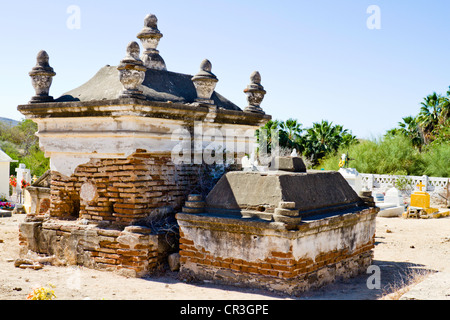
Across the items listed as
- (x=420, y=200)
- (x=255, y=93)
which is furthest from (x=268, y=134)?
(x=255, y=93)

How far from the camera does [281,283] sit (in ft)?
19.3

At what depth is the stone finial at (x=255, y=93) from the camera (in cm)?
912

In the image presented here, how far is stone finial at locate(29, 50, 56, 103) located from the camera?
27.0ft

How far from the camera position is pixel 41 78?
8250 millimetres

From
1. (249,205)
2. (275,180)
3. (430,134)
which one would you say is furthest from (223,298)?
(430,134)

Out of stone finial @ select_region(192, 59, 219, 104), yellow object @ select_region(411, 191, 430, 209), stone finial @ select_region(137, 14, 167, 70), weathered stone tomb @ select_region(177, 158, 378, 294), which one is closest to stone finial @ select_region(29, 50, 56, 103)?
stone finial @ select_region(137, 14, 167, 70)

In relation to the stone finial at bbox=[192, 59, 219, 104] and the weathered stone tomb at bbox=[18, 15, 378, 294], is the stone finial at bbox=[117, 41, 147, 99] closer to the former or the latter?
the weathered stone tomb at bbox=[18, 15, 378, 294]

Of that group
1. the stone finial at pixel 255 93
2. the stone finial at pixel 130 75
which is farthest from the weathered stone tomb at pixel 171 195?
the stone finial at pixel 255 93

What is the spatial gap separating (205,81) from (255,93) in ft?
5.37

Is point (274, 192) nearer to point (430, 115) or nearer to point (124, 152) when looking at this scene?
point (124, 152)

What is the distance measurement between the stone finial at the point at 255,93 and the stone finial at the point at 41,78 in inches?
148

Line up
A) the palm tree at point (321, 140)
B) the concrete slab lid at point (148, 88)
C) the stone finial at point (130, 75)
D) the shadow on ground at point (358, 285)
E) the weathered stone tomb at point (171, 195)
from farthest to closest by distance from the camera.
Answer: the palm tree at point (321, 140)
the concrete slab lid at point (148, 88)
the stone finial at point (130, 75)
the weathered stone tomb at point (171, 195)
the shadow on ground at point (358, 285)

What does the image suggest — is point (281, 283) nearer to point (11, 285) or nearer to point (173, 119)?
point (173, 119)

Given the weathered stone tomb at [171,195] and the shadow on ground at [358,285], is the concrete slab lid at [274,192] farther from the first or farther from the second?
the shadow on ground at [358,285]
